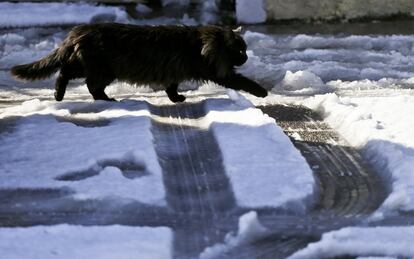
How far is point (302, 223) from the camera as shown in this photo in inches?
Answer: 189

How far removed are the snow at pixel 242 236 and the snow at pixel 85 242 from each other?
0.70ft

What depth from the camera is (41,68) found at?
290 inches

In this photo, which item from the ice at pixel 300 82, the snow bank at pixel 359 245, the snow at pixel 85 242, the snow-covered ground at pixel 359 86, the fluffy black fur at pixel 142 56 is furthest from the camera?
the ice at pixel 300 82

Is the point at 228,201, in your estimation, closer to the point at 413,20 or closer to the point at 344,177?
the point at 344,177

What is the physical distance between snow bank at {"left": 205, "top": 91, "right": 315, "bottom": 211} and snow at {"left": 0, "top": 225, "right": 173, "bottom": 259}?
719 mm

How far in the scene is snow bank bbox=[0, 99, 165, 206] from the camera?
17.1 ft

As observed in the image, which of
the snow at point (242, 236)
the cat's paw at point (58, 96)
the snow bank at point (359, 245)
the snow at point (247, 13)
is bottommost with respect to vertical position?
the snow at point (247, 13)

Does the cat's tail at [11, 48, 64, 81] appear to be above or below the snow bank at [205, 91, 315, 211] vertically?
below

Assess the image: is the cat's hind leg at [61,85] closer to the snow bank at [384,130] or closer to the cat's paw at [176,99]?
the cat's paw at [176,99]

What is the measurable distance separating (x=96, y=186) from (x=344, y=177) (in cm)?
159

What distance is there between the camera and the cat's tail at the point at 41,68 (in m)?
7.31

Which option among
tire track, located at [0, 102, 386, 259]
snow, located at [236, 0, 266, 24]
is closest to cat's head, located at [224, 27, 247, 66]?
tire track, located at [0, 102, 386, 259]

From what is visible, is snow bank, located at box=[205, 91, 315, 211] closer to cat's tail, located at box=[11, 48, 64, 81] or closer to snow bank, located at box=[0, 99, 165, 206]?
snow bank, located at box=[0, 99, 165, 206]

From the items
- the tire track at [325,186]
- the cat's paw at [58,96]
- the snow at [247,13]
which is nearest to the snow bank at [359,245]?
the tire track at [325,186]
